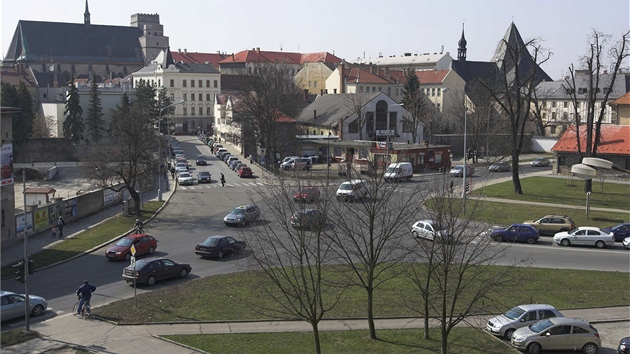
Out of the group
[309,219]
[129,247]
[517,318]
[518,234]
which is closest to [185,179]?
[129,247]

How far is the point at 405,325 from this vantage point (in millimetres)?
23172

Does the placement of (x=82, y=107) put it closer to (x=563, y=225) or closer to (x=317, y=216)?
(x=563, y=225)

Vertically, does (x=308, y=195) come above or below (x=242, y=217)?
above

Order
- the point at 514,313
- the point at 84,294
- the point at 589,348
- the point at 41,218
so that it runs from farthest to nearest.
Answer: the point at 41,218, the point at 84,294, the point at 514,313, the point at 589,348

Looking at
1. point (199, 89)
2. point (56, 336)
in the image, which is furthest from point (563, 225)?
point (199, 89)

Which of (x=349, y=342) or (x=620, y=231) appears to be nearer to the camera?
(x=349, y=342)

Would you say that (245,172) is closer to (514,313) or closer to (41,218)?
(41,218)

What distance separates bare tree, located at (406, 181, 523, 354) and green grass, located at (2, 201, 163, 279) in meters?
17.4

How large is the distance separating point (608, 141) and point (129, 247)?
48.6 meters

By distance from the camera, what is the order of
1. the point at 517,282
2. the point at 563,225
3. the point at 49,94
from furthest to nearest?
the point at 49,94, the point at 563,225, the point at 517,282

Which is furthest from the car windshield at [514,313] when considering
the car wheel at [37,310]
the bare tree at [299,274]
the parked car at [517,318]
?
the car wheel at [37,310]

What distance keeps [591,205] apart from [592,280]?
21.1 metres

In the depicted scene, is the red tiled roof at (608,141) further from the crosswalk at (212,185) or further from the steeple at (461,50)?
the steeple at (461,50)

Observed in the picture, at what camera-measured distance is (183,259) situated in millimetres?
33094
